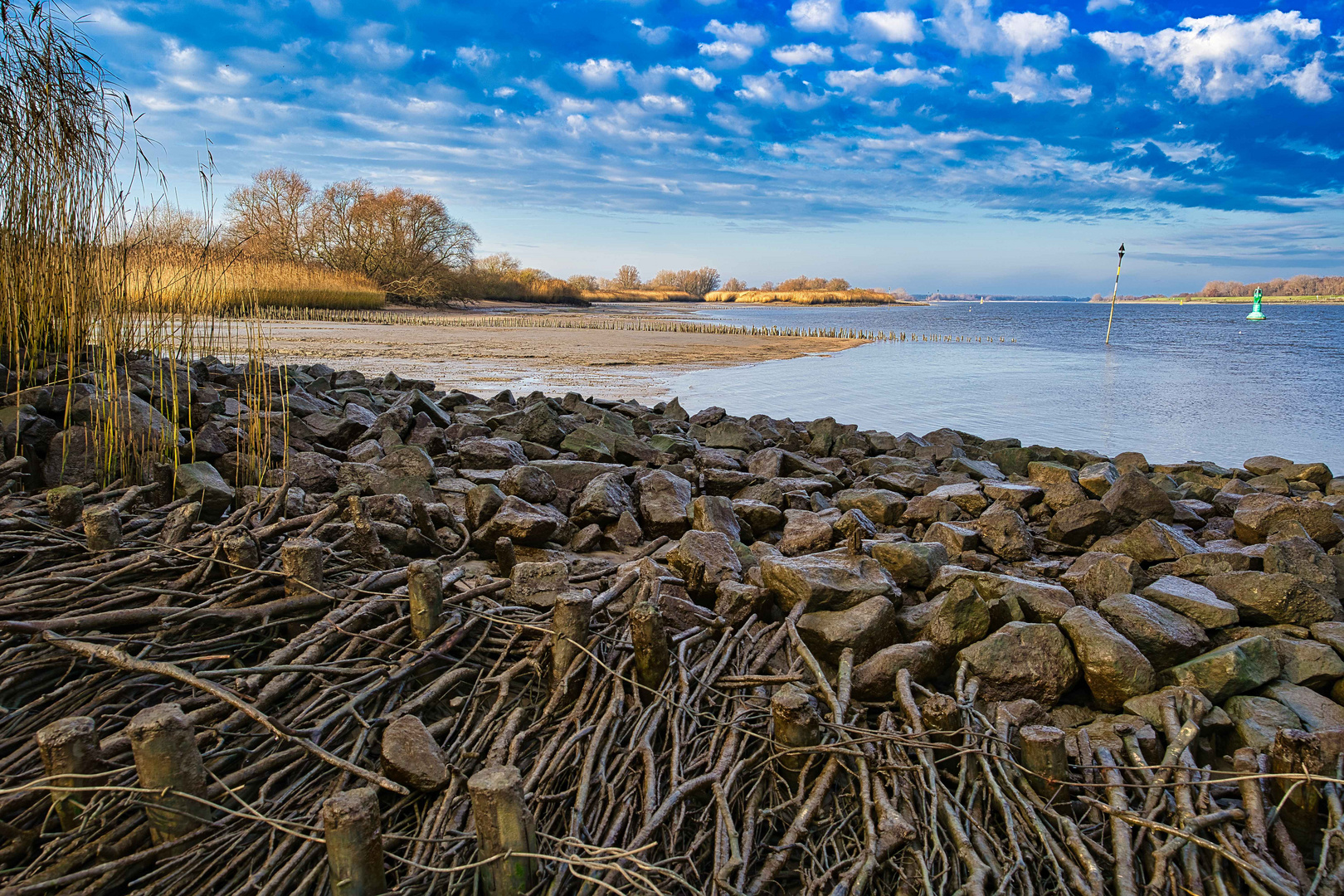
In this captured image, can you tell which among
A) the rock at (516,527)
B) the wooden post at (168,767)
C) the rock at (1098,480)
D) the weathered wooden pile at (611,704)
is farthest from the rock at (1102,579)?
the wooden post at (168,767)

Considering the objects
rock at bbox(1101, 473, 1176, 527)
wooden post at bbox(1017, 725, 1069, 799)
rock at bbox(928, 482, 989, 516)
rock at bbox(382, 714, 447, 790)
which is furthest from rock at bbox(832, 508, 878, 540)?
rock at bbox(382, 714, 447, 790)

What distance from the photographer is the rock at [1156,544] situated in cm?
469

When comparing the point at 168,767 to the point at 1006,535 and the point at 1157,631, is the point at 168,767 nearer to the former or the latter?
the point at 1157,631

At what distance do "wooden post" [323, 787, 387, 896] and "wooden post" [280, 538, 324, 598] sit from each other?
1.34 metres

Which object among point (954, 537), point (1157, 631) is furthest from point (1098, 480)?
point (1157, 631)

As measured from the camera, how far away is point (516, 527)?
4285 mm

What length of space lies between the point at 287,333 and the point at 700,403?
15.4 meters

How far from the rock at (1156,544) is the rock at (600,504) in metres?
3.36

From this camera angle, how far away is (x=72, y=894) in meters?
1.95

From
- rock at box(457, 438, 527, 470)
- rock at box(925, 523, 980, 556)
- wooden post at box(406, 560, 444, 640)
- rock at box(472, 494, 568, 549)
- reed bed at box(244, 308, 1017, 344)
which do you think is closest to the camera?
wooden post at box(406, 560, 444, 640)

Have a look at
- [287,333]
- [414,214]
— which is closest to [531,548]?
[287,333]

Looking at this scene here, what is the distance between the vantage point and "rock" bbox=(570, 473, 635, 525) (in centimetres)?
493

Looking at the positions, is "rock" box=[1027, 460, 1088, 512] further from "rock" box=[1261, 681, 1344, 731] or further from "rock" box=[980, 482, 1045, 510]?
"rock" box=[1261, 681, 1344, 731]

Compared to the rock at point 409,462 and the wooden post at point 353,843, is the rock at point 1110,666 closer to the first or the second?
the wooden post at point 353,843
